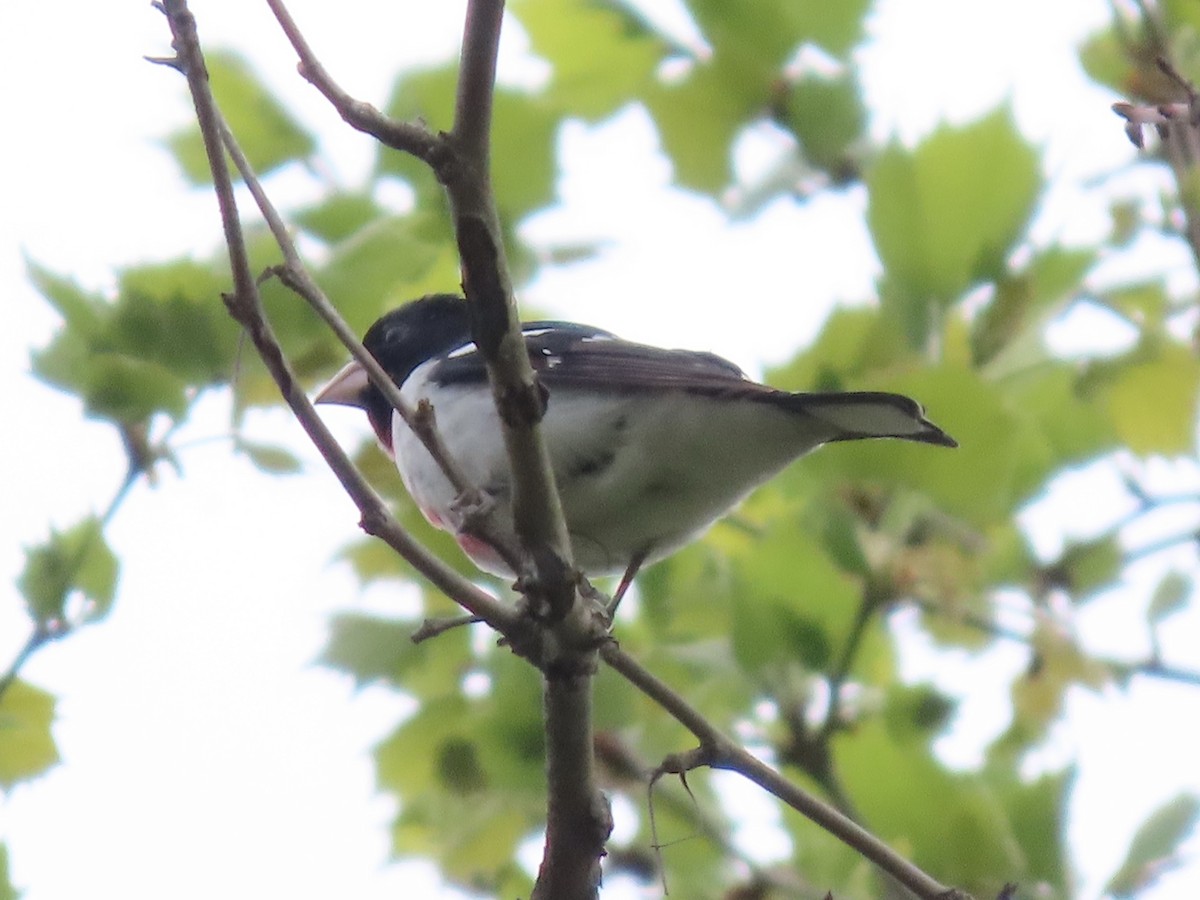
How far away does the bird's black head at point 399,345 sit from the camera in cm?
363

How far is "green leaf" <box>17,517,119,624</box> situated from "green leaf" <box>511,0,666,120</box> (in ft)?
4.78

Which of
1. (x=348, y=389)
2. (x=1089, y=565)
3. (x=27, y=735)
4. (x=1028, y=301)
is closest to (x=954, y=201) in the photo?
(x=1028, y=301)

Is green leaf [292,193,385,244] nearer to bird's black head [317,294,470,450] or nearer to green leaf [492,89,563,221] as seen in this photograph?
green leaf [492,89,563,221]

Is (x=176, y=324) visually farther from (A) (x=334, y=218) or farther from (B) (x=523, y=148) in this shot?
(B) (x=523, y=148)

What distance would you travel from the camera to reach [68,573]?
245 cm

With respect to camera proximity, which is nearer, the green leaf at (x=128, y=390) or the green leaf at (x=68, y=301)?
the green leaf at (x=128, y=390)

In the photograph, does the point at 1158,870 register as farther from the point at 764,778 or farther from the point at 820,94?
the point at 820,94

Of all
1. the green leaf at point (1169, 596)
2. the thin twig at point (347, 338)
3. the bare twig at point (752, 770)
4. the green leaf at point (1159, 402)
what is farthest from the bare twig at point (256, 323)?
the green leaf at point (1169, 596)

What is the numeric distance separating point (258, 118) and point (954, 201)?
1584 mm

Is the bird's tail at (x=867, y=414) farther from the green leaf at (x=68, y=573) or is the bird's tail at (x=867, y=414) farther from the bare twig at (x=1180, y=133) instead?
the green leaf at (x=68, y=573)

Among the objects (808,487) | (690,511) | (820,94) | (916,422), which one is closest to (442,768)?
(690,511)

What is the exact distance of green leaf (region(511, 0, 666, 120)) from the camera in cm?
335

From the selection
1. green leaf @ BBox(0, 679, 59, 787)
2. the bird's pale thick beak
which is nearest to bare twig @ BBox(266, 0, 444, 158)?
green leaf @ BBox(0, 679, 59, 787)

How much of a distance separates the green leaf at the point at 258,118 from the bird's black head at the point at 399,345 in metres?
0.43
